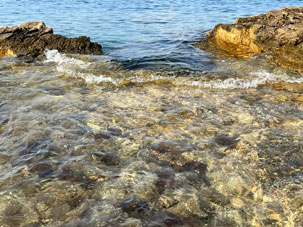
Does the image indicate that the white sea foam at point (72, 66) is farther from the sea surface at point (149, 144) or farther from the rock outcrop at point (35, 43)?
the rock outcrop at point (35, 43)

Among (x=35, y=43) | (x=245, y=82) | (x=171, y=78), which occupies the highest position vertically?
(x=35, y=43)

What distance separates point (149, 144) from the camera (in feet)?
14.5

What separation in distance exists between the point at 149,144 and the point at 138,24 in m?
14.0

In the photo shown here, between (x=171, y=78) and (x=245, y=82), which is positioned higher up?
(x=171, y=78)

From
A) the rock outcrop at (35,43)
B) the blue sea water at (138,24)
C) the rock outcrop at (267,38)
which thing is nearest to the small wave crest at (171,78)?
the blue sea water at (138,24)

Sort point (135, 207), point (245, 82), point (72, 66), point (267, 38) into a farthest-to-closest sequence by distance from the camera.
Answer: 1. point (267, 38)
2. point (72, 66)
3. point (245, 82)
4. point (135, 207)

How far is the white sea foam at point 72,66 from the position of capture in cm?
770

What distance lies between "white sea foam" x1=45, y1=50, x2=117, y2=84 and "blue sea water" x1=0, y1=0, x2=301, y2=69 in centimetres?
153

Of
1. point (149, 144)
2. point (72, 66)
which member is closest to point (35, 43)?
point (72, 66)

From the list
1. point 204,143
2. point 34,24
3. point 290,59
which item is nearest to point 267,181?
point 204,143

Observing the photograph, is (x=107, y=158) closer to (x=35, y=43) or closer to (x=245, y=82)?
(x=245, y=82)

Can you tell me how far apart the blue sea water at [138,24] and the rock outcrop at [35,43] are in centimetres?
117

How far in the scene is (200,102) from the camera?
19.9ft

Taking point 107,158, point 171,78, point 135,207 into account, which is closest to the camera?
point 135,207
